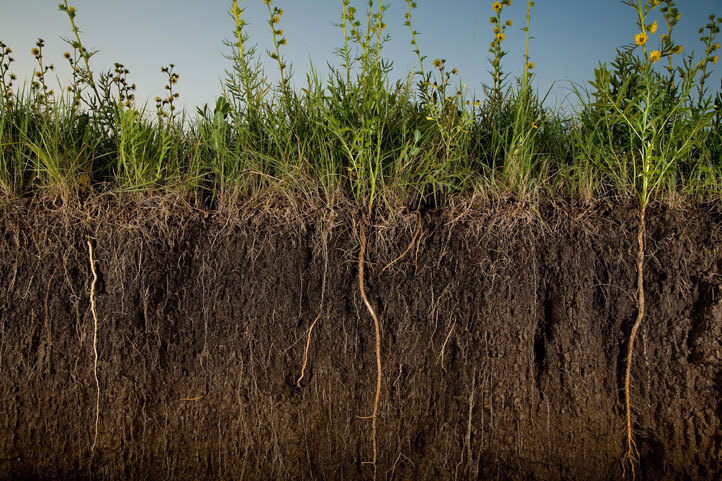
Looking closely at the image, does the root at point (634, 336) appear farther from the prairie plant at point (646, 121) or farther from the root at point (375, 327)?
the root at point (375, 327)

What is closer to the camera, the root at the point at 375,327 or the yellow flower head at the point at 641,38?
the yellow flower head at the point at 641,38

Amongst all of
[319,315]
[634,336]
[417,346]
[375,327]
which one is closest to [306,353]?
[319,315]

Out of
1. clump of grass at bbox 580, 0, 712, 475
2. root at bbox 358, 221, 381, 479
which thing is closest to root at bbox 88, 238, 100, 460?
root at bbox 358, 221, 381, 479

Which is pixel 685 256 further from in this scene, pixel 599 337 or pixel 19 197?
pixel 19 197

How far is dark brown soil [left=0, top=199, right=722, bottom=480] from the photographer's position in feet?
6.19

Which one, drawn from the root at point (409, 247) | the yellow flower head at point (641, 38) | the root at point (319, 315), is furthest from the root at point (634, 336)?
the root at point (319, 315)

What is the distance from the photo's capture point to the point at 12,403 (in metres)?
2.04

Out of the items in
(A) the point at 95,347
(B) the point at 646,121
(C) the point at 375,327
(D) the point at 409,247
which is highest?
(B) the point at 646,121

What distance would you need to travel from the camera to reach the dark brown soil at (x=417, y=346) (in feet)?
6.19

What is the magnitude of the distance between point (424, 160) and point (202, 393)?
1279 millimetres

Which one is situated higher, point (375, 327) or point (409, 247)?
point (409, 247)

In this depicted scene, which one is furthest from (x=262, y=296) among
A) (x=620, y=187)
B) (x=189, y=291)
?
(x=620, y=187)

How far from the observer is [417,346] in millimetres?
1896

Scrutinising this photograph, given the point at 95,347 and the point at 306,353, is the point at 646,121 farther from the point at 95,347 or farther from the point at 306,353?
the point at 95,347
